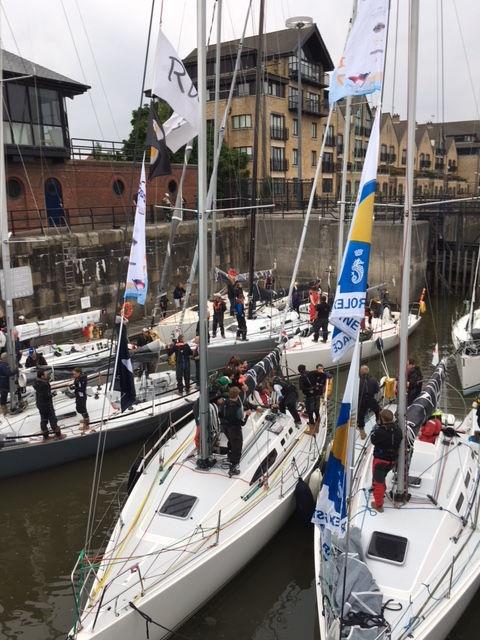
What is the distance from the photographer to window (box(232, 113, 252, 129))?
1720 inches

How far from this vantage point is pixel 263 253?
3219cm

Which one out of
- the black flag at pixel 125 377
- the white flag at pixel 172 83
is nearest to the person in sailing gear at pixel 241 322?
the black flag at pixel 125 377

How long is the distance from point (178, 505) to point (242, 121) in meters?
40.4

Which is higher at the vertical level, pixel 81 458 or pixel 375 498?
pixel 375 498

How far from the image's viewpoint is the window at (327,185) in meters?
52.1

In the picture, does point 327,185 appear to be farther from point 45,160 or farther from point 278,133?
point 45,160

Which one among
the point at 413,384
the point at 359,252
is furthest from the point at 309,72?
the point at 359,252

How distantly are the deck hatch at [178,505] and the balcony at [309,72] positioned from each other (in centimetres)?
4476

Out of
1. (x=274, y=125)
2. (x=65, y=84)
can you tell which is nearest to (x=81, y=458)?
(x=65, y=84)

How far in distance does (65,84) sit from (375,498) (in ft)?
77.1

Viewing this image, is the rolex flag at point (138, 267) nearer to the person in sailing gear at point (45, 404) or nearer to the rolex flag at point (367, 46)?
the person in sailing gear at point (45, 404)

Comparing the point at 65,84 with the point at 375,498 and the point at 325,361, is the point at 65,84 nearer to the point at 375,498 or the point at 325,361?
the point at 325,361

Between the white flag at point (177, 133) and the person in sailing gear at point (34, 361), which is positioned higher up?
the white flag at point (177, 133)

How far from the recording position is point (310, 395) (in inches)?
457
